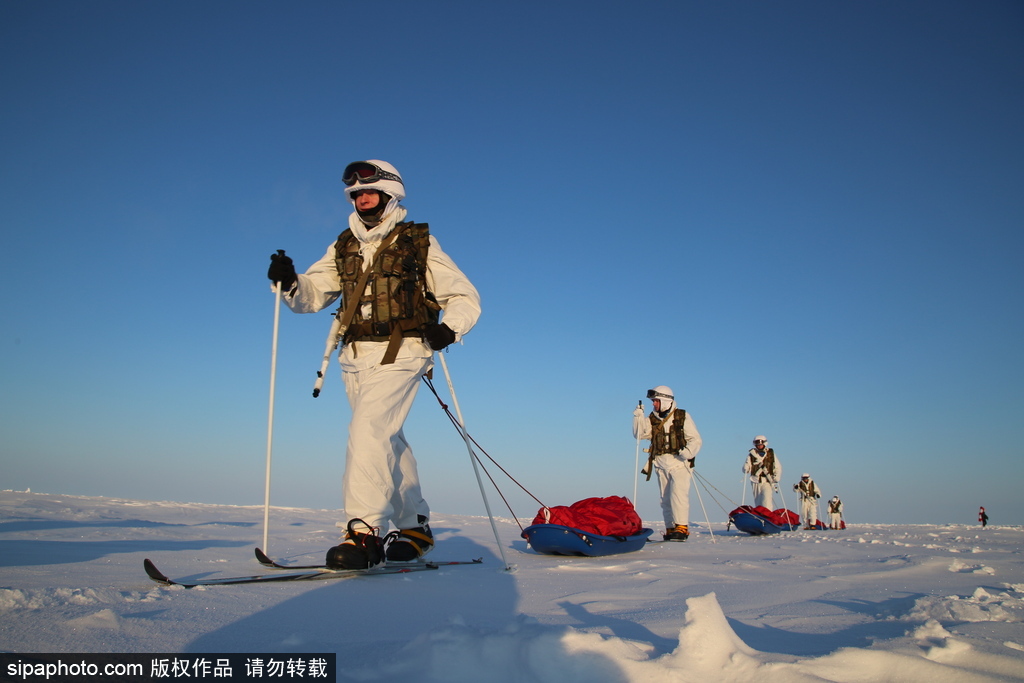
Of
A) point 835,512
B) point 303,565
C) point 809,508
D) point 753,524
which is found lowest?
point 835,512

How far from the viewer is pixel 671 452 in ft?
35.7

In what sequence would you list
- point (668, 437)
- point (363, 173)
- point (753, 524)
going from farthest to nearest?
point (753, 524) → point (668, 437) → point (363, 173)

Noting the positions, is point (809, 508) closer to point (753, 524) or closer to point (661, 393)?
point (753, 524)

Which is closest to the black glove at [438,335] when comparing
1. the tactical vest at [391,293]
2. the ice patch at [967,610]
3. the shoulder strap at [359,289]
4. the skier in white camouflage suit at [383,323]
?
the skier in white camouflage suit at [383,323]

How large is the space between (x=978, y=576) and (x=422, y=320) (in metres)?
4.29

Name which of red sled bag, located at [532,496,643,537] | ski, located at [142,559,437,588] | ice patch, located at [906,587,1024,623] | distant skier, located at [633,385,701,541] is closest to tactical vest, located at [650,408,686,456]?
distant skier, located at [633,385,701,541]

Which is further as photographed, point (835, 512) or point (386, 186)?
point (835, 512)

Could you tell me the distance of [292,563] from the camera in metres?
4.18

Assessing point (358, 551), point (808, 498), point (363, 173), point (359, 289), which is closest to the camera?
point (358, 551)

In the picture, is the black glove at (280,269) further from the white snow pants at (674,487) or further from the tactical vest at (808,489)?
the tactical vest at (808,489)

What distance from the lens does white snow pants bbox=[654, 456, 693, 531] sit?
34.7ft

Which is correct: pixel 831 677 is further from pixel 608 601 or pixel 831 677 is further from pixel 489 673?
pixel 608 601

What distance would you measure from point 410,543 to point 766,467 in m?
14.5

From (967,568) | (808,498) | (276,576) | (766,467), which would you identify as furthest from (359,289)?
(808,498)
